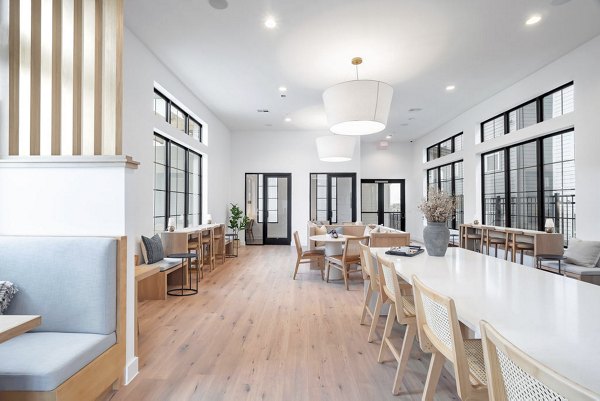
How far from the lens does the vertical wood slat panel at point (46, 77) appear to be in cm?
240

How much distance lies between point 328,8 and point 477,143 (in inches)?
223

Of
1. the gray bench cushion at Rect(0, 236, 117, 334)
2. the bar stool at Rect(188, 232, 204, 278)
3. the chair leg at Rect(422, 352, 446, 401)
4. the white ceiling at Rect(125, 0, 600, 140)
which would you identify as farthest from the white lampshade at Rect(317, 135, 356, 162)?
the chair leg at Rect(422, 352, 446, 401)

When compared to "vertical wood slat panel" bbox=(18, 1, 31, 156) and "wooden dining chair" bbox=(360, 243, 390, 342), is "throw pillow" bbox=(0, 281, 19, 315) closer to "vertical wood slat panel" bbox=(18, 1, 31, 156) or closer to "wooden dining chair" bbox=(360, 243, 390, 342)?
"vertical wood slat panel" bbox=(18, 1, 31, 156)

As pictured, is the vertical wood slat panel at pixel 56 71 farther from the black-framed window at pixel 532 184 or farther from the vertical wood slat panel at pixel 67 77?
the black-framed window at pixel 532 184

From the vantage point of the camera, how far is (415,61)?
5145 mm

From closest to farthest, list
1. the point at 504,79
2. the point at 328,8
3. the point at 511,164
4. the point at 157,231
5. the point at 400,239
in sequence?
1. the point at 328,8
2. the point at 400,239
3. the point at 157,231
4. the point at 504,79
5. the point at 511,164

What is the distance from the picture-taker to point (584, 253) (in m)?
4.32

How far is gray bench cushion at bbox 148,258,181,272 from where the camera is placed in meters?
4.35

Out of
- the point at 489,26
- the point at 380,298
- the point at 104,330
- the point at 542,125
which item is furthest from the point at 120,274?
the point at 542,125

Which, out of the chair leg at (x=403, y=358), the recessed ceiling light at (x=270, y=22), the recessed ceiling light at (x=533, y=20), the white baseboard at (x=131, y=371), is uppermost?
the recessed ceiling light at (x=533, y=20)

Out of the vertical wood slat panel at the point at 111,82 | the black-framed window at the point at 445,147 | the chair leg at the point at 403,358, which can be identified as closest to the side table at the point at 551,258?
the chair leg at the point at 403,358

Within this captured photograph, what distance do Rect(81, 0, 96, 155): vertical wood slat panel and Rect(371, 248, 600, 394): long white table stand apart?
2.57m

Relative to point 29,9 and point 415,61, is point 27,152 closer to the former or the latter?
point 29,9

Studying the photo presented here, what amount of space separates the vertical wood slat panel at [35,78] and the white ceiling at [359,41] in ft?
5.16
